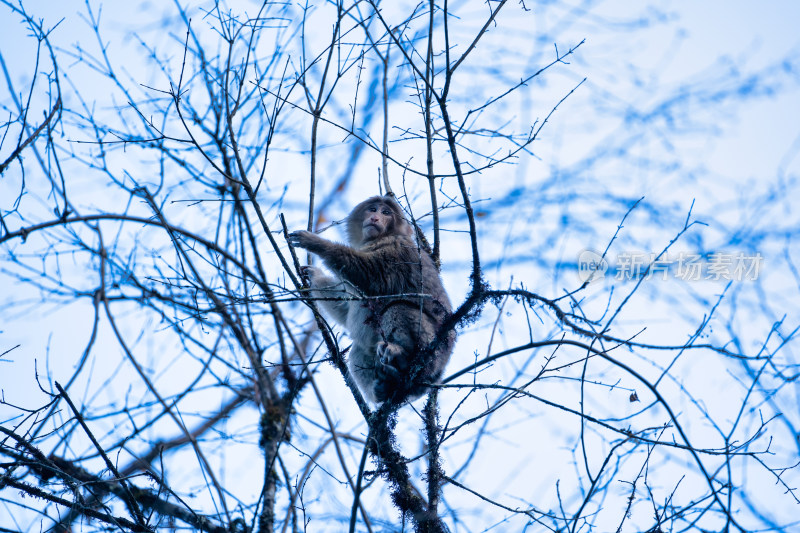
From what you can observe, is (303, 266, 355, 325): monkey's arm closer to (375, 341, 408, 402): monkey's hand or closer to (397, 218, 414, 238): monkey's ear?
(375, 341, 408, 402): monkey's hand

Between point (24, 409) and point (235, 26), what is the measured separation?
3058 millimetres

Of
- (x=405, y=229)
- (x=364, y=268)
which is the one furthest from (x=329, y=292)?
(x=405, y=229)

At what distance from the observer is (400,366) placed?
532cm

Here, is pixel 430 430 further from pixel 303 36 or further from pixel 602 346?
pixel 303 36

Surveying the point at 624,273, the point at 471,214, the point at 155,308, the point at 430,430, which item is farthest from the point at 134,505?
the point at 624,273

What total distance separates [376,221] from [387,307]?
1.83 metres

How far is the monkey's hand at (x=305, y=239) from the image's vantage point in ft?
17.6

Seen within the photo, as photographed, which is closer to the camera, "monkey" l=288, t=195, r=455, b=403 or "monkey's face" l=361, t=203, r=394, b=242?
"monkey" l=288, t=195, r=455, b=403

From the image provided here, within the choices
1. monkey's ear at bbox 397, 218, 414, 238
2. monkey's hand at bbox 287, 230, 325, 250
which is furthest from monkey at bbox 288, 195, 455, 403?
monkey's ear at bbox 397, 218, 414, 238

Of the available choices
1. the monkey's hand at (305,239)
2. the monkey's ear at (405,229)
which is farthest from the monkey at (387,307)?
the monkey's ear at (405,229)

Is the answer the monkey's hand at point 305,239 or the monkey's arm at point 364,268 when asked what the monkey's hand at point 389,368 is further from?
the monkey's hand at point 305,239

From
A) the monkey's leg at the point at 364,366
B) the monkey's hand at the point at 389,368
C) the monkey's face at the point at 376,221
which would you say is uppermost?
the monkey's face at the point at 376,221

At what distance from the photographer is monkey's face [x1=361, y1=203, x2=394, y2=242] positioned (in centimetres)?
670

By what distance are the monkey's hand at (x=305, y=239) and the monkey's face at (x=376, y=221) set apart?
1.14 meters
